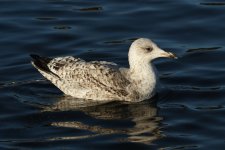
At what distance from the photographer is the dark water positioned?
1370 cm

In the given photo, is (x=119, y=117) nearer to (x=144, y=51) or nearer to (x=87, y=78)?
(x=87, y=78)

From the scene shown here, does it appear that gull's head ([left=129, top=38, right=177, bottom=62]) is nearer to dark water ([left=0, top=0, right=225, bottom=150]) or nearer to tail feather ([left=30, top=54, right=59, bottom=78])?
dark water ([left=0, top=0, right=225, bottom=150])

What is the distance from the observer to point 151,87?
15.3 metres

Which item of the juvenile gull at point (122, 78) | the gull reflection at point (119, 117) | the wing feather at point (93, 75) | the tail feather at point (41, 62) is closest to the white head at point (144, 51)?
the juvenile gull at point (122, 78)

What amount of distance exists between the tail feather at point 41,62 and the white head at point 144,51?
1.70 m

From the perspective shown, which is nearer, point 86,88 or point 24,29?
point 86,88

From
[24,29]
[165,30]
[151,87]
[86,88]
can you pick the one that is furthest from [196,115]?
[24,29]

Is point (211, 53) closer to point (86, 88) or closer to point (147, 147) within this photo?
point (86, 88)

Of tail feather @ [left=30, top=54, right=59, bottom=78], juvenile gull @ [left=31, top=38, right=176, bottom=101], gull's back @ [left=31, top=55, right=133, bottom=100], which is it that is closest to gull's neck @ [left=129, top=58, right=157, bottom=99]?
juvenile gull @ [left=31, top=38, right=176, bottom=101]

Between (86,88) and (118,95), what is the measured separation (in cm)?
63

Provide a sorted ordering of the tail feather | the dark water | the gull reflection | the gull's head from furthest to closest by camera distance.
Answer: the tail feather
the gull's head
the gull reflection
the dark water

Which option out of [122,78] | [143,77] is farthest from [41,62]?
[143,77]

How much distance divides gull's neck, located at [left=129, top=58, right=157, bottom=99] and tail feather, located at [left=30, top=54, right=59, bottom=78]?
5.24 ft

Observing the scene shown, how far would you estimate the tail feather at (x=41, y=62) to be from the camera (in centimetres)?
1591
